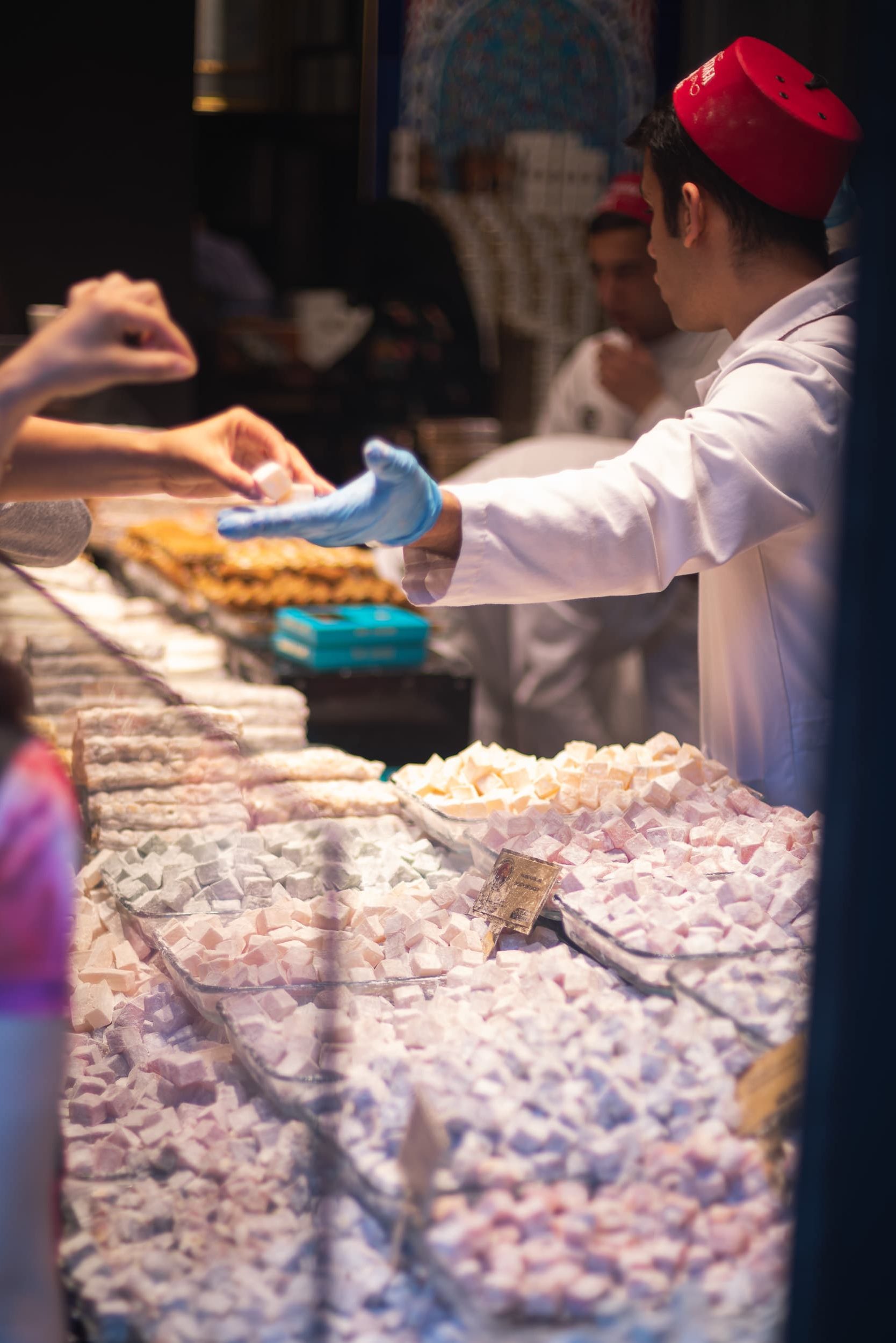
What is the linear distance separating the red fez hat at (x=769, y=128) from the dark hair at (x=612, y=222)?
198 centimetres

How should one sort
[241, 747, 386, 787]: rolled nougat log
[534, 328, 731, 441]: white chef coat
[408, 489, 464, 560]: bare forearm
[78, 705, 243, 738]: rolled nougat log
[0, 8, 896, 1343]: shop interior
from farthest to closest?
[534, 328, 731, 441]: white chef coat, [241, 747, 386, 787]: rolled nougat log, [78, 705, 243, 738]: rolled nougat log, [408, 489, 464, 560]: bare forearm, [0, 8, 896, 1343]: shop interior

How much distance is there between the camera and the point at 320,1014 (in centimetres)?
135

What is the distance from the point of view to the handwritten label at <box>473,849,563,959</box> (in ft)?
5.19

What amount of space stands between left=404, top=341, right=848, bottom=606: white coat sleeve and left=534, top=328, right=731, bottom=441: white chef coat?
4.79 ft

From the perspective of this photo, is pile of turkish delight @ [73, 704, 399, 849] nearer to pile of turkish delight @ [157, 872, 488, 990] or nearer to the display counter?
the display counter

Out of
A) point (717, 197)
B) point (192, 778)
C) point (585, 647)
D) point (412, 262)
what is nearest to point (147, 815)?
point (192, 778)

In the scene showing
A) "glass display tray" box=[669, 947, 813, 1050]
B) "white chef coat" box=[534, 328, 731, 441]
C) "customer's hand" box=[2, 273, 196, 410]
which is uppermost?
"customer's hand" box=[2, 273, 196, 410]

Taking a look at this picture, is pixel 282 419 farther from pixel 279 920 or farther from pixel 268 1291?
pixel 268 1291

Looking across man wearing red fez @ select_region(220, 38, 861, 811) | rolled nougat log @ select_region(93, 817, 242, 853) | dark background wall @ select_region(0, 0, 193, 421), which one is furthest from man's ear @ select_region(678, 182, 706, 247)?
dark background wall @ select_region(0, 0, 193, 421)

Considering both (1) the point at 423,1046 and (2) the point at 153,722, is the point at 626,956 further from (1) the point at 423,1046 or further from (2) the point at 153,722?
(2) the point at 153,722

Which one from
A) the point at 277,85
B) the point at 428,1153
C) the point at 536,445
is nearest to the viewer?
the point at 428,1153

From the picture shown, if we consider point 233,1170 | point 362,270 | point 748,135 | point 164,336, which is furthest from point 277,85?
point 233,1170

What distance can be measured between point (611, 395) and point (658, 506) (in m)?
2.76

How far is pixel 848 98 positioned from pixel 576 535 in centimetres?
109
